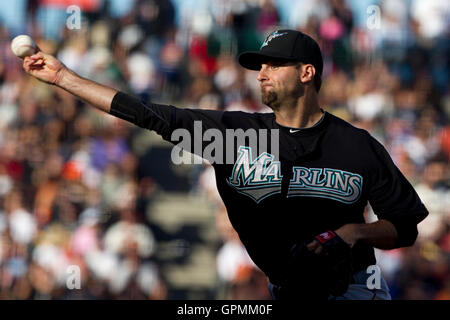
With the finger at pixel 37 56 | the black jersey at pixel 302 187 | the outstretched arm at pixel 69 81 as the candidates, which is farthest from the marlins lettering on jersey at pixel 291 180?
the finger at pixel 37 56

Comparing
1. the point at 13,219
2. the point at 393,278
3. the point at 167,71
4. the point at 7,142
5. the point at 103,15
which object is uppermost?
the point at 103,15

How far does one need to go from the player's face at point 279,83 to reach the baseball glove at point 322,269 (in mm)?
856

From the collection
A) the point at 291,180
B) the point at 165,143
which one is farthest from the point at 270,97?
the point at 165,143

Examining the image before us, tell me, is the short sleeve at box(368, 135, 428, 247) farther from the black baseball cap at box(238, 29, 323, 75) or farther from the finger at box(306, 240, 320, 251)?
the black baseball cap at box(238, 29, 323, 75)

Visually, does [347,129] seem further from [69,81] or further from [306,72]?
[69,81]

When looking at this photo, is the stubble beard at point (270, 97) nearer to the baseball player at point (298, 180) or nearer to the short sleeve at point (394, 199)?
the baseball player at point (298, 180)

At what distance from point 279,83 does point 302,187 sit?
628 mm

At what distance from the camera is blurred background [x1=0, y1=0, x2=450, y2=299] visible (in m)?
8.03

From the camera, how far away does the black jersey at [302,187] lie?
4.43 metres

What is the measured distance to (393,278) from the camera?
26.7 ft

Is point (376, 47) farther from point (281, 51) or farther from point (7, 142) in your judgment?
point (281, 51)

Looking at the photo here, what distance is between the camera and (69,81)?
4.21m

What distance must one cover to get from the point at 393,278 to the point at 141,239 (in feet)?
8.73

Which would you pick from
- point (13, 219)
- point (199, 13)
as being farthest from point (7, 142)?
point (199, 13)
